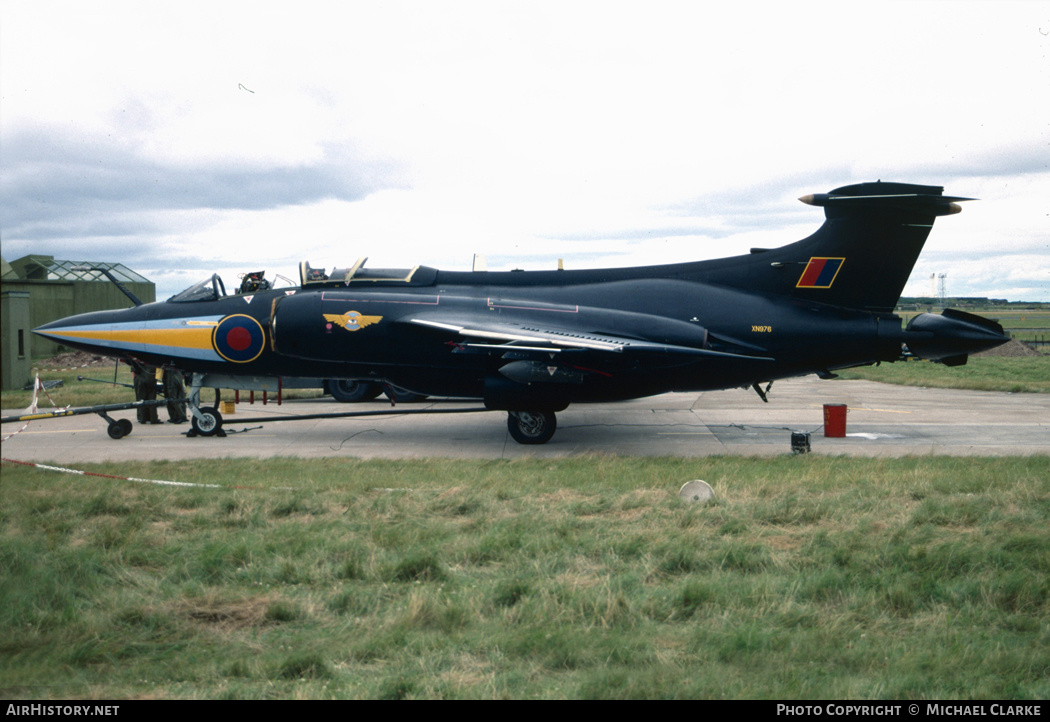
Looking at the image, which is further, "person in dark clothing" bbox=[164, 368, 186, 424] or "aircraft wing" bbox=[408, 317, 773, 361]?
"person in dark clothing" bbox=[164, 368, 186, 424]

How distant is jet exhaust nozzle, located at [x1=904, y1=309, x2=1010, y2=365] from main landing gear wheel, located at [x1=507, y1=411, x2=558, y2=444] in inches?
283

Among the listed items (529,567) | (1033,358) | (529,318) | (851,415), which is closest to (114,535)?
(529,567)

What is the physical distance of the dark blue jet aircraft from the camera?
14.2 meters

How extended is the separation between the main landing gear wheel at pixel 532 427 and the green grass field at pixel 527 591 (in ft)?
16.5

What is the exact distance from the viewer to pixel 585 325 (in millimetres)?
14500

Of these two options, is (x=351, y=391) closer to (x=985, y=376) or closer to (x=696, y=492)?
(x=696, y=492)

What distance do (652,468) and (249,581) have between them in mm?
6527

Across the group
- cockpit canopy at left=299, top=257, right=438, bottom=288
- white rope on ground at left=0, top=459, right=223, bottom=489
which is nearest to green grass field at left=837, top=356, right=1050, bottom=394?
cockpit canopy at left=299, top=257, right=438, bottom=288

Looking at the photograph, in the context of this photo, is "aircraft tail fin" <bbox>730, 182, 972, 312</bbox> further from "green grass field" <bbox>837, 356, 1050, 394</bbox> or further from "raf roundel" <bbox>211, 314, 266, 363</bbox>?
"green grass field" <bbox>837, 356, 1050, 394</bbox>

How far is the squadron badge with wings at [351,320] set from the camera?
14492mm

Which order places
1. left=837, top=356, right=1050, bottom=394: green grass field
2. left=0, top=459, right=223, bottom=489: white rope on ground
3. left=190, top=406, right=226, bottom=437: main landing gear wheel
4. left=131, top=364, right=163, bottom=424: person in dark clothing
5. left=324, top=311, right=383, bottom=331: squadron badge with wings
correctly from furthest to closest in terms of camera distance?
1. left=837, top=356, right=1050, bottom=394: green grass field
2. left=131, top=364, right=163, bottom=424: person in dark clothing
3. left=190, top=406, right=226, bottom=437: main landing gear wheel
4. left=324, top=311, right=383, bottom=331: squadron badge with wings
5. left=0, top=459, right=223, bottom=489: white rope on ground

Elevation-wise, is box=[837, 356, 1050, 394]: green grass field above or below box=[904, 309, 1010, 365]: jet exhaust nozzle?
below

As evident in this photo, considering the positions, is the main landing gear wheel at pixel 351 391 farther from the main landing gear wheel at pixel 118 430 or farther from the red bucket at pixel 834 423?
the red bucket at pixel 834 423
